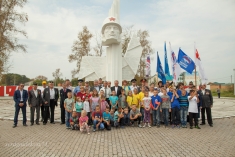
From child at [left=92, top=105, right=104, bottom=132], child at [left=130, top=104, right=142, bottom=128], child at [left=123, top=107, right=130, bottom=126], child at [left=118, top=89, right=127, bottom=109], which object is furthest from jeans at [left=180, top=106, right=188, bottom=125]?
child at [left=92, top=105, right=104, bottom=132]

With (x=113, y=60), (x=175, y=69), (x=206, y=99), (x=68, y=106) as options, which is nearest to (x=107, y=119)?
(x=68, y=106)

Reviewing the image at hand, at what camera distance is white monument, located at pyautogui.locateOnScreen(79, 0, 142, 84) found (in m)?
9.40

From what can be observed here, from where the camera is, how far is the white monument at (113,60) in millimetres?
9398

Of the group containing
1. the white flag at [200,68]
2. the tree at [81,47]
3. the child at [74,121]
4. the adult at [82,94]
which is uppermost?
the tree at [81,47]

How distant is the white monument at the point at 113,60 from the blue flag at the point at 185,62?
2762mm

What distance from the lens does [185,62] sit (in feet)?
27.1

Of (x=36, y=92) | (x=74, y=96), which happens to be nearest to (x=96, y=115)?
(x=74, y=96)

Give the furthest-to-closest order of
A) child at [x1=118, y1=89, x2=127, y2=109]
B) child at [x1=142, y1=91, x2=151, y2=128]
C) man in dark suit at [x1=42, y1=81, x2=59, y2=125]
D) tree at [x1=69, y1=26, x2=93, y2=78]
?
1. tree at [x1=69, y1=26, x2=93, y2=78]
2. man in dark suit at [x1=42, y1=81, x2=59, y2=125]
3. child at [x1=118, y1=89, x2=127, y2=109]
4. child at [x1=142, y1=91, x2=151, y2=128]

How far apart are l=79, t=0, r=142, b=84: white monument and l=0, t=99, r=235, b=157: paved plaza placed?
4.63m

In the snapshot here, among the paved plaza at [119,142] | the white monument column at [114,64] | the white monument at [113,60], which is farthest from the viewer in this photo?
the white monument column at [114,64]

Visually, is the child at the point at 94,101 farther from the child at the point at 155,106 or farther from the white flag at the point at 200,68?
the white flag at the point at 200,68

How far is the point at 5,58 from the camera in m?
17.1

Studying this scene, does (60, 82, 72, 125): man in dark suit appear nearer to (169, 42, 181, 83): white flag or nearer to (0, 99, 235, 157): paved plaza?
(0, 99, 235, 157): paved plaza

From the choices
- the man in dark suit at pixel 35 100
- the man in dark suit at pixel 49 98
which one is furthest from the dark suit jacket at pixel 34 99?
the man in dark suit at pixel 49 98
